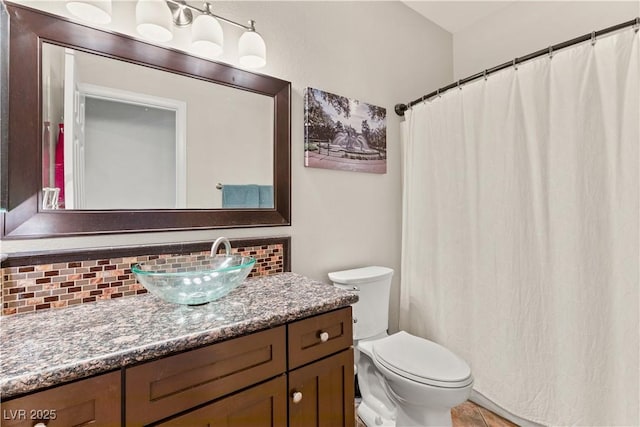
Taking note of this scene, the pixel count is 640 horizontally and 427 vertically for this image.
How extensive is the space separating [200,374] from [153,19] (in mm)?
1240

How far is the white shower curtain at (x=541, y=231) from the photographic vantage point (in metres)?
1.25

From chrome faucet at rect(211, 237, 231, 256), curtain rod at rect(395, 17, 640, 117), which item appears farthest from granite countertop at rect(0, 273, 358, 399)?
curtain rod at rect(395, 17, 640, 117)

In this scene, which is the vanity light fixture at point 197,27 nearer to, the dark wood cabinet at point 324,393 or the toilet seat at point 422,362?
the dark wood cabinet at point 324,393

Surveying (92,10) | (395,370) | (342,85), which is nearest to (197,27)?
(92,10)

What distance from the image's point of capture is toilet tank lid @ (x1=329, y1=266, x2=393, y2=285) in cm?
165

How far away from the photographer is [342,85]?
6.06 ft

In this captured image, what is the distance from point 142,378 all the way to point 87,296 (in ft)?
1.82

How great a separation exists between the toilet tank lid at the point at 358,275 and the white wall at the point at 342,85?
94 millimetres

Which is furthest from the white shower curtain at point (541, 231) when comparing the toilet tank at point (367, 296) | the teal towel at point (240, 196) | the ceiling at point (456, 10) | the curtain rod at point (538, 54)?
the teal towel at point (240, 196)

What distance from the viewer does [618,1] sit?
1.67 m

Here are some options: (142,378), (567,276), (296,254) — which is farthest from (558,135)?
(142,378)

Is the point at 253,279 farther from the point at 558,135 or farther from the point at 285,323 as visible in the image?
the point at 558,135

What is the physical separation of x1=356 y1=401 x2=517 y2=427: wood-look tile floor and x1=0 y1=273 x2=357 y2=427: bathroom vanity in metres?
0.93

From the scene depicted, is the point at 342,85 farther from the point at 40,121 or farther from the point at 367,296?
the point at 40,121
